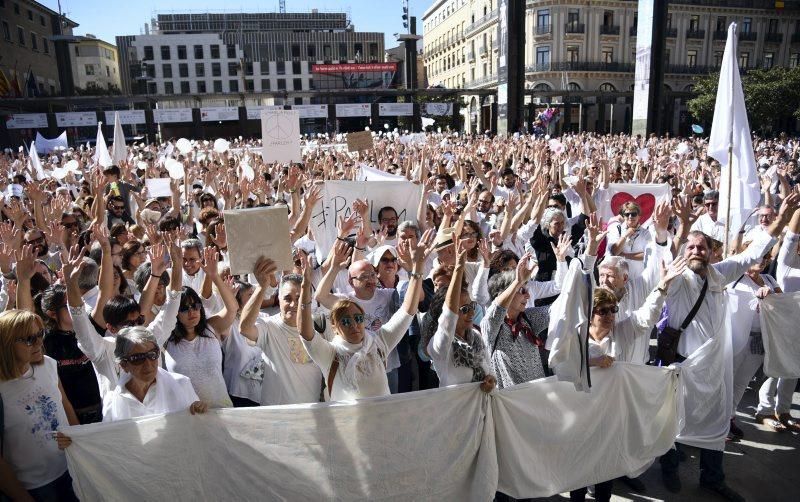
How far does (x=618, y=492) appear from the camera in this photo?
403cm

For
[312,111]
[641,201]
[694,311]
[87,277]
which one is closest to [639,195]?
[641,201]

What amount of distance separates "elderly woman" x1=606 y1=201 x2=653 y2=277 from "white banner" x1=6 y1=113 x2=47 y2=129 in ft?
129

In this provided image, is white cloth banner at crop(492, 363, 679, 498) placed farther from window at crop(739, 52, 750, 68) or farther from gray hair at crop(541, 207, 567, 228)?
window at crop(739, 52, 750, 68)

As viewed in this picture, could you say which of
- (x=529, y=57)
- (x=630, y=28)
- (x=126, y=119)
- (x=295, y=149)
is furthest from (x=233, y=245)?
(x=630, y=28)

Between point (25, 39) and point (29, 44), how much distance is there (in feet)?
3.08

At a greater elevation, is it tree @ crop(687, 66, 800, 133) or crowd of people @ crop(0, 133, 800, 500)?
tree @ crop(687, 66, 800, 133)

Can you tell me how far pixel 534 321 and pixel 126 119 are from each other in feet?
125

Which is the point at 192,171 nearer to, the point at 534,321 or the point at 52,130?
the point at 534,321

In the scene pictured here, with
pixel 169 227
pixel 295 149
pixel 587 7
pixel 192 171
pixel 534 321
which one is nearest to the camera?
pixel 534 321

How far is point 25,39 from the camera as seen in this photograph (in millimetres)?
56344

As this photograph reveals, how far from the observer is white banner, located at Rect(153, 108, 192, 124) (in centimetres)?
3750

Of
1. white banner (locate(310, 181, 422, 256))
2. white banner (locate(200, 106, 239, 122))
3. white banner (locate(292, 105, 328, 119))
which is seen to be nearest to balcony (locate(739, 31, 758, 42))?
white banner (locate(292, 105, 328, 119))

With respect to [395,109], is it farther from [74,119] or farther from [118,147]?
[118,147]

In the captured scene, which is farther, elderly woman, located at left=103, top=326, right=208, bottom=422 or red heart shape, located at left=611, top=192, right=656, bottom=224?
red heart shape, located at left=611, top=192, right=656, bottom=224
